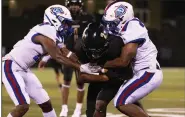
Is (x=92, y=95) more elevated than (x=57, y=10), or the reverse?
(x=57, y=10)

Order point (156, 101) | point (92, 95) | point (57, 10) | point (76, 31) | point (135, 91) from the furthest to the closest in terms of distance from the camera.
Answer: point (156, 101), point (76, 31), point (92, 95), point (57, 10), point (135, 91)

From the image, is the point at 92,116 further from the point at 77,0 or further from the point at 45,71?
the point at 45,71

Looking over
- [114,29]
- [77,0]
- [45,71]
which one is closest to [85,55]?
[114,29]

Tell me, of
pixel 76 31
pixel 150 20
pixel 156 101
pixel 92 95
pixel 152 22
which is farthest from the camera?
pixel 150 20

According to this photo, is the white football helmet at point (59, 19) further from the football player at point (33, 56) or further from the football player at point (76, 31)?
the football player at point (76, 31)

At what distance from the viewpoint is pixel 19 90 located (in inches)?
222

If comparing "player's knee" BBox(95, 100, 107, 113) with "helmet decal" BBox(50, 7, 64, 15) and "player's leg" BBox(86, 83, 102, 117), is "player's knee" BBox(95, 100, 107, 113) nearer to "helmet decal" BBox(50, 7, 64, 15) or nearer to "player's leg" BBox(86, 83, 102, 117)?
"player's leg" BBox(86, 83, 102, 117)

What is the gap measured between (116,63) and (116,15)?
501 mm

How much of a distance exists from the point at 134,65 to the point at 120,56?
283 millimetres

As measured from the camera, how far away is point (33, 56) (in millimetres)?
5734

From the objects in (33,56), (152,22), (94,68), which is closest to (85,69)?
(94,68)

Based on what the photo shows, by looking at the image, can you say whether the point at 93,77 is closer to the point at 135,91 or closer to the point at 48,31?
the point at 135,91

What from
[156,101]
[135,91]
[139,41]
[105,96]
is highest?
[139,41]

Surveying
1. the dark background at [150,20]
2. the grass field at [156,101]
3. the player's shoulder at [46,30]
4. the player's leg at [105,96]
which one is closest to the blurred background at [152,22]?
the dark background at [150,20]
